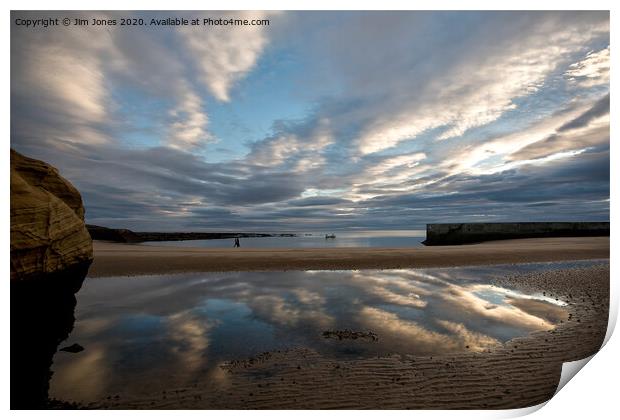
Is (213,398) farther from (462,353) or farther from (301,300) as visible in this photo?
(301,300)

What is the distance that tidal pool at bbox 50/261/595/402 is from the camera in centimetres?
376

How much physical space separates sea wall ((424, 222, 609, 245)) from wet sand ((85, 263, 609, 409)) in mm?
27101

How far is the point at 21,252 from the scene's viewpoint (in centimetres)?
557

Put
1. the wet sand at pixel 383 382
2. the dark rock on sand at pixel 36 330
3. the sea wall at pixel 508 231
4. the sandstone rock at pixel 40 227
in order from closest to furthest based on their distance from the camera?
the wet sand at pixel 383 382 → the dark rock on sand at pixel 36 330 → the sandstone rock at pixel 40 227 → the sea wall at pixel 508 231

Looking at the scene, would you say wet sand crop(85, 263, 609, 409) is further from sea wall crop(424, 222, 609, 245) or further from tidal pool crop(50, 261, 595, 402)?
sea wall crop(424, 222, 609, 245)

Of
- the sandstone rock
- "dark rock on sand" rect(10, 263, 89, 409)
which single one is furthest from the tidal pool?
the sandstone rock

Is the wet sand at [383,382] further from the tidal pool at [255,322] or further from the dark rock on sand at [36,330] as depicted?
the dark rock on sand at [36,330]

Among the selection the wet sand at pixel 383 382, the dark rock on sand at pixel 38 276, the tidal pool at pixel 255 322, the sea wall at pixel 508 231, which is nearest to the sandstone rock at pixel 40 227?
the dark rock on sand at pixel 38 276

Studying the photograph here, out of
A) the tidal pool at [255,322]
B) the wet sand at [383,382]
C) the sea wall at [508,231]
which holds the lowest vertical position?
the wet sand at [383,382]

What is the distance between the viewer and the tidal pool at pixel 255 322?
376 cm

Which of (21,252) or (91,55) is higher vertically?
(91,55)

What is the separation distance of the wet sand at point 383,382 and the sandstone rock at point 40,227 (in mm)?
4246
